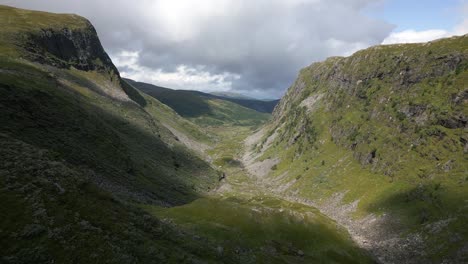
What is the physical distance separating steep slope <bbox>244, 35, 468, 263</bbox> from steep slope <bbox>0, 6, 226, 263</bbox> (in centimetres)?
5904

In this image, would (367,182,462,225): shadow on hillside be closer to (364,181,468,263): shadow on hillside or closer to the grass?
(364,181,468,263): shadow on hillside

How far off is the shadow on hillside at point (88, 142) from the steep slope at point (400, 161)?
64846 millimetres

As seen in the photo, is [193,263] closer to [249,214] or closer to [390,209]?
[249,214]

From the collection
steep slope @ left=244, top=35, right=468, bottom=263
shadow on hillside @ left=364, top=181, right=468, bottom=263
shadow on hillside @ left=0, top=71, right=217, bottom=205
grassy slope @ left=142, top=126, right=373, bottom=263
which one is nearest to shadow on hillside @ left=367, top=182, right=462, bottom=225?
shadow on hillside @ left=364, top=181, right=468, bottom=263

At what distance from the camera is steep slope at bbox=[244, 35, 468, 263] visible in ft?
295

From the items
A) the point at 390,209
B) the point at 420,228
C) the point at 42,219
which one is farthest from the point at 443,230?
the point at 42,219

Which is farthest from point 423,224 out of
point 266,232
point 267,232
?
point 266,232

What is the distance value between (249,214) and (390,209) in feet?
172

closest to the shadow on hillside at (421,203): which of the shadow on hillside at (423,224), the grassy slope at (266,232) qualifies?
the shadow on hillside at (423,224)

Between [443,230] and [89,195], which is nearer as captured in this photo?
[89,195]

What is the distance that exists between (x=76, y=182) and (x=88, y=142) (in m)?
61.3

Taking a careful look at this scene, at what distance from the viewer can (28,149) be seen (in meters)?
49.2

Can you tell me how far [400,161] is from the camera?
12938 centimetres

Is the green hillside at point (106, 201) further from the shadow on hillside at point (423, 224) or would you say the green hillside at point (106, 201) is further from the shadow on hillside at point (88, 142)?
the shadow on hillside at point (423, 224)
